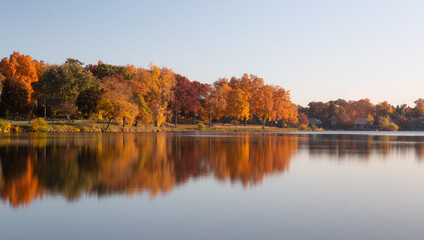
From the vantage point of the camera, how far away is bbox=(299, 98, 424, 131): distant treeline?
14925cm

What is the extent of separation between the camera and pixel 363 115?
155250 millimetres

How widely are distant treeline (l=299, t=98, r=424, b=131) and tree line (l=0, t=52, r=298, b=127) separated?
2610 inches

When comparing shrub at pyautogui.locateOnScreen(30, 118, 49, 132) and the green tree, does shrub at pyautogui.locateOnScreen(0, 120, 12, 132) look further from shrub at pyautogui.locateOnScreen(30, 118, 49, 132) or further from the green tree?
the green tree

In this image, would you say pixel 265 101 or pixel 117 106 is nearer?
pixel 117 106

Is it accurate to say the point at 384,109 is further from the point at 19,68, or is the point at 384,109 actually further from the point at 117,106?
the point at 19,68

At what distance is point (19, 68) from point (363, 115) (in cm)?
12601

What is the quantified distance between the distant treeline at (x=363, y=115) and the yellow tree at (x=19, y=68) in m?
100

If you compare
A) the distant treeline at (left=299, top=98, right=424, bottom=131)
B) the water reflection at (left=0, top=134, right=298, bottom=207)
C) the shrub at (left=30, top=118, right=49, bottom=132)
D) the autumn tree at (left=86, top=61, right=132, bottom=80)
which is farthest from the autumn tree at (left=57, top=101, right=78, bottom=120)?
the distant treeline at (left=299, top=98, right=424, bottom=131)

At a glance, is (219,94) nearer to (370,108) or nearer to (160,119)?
(160,119)

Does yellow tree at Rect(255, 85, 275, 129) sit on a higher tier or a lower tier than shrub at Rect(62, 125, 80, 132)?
higher

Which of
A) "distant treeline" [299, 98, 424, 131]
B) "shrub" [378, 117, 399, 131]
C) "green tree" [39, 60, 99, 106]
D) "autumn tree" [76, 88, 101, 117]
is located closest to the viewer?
"autumn tree" [76, 88, 101, 117]

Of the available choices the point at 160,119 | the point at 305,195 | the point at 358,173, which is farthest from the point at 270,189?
the point at 160,119

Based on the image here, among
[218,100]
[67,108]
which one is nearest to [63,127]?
[67,108]

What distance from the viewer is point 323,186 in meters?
12.1
